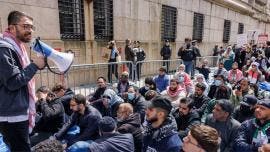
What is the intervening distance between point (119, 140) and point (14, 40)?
5.17ft

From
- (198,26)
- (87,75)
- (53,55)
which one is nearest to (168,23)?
(198,26)

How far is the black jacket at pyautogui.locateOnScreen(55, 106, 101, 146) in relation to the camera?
13.5 feet

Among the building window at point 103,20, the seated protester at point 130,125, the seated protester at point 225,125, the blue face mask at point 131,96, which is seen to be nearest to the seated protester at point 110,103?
the blue face mask at point 131,96

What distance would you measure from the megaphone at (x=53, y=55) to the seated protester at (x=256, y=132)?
98.7 inches

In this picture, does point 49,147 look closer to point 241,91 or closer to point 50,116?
point 50,116

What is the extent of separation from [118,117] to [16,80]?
2.08m

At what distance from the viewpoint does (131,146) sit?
→ 3119 mm

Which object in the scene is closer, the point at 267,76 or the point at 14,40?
the point at 14,40

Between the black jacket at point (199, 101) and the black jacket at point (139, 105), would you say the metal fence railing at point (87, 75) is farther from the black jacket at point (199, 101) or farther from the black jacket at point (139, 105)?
the black jacket at point (199, 101)

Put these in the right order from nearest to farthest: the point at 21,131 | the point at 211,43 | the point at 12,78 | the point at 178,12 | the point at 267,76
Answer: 1. the point at 12,78
2. the point at 21,131
3. the point at 267,76
4. the point at 178,12
5. the point at 211,43

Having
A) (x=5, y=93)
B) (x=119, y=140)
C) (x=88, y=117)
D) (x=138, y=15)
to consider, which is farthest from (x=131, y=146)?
(x=138, y=15)

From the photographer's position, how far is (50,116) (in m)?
4.26

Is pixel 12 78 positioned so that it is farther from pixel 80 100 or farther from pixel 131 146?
pixel 80 100

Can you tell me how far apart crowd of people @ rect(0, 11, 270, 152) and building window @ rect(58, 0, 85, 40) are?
286cm
